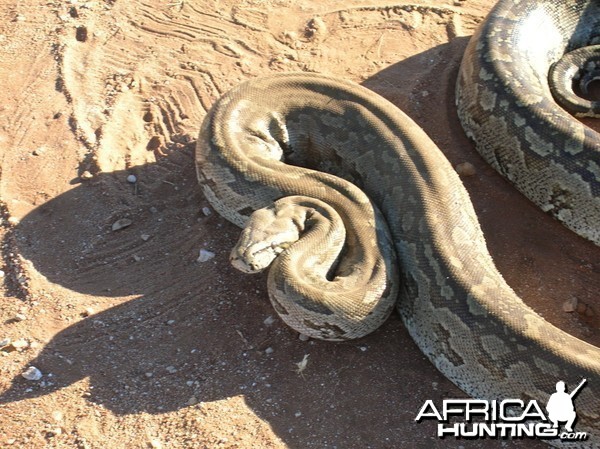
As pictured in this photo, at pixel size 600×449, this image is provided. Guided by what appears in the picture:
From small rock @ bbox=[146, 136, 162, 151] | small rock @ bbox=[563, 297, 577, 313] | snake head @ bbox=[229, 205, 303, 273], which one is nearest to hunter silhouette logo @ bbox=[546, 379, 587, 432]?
small rock @ bbox=[563, 297, 577, 313]

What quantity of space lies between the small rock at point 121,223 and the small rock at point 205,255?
3.74 ft

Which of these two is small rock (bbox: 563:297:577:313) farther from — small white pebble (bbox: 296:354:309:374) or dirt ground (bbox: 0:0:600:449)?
small white pebble (bbox: 296:354:309:374)

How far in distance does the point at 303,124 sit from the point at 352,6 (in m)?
4.28

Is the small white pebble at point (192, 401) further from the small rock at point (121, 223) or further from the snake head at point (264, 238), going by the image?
the small rock at point (121, 223)

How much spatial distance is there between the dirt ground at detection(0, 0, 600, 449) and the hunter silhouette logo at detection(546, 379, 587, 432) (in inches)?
17.5

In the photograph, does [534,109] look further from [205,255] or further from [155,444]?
[155,444]

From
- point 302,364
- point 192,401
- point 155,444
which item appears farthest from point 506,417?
point 155,444

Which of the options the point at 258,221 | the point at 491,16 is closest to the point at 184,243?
the point at 258,221

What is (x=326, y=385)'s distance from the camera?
25.1ft

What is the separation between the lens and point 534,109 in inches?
380

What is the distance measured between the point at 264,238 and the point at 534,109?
13.7 feet

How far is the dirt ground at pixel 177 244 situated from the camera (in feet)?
24.2

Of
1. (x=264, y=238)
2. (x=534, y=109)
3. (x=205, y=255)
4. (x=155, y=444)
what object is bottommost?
(x=155, y=444)

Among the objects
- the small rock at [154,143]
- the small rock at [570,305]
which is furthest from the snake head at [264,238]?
the small rock at [570,305]
